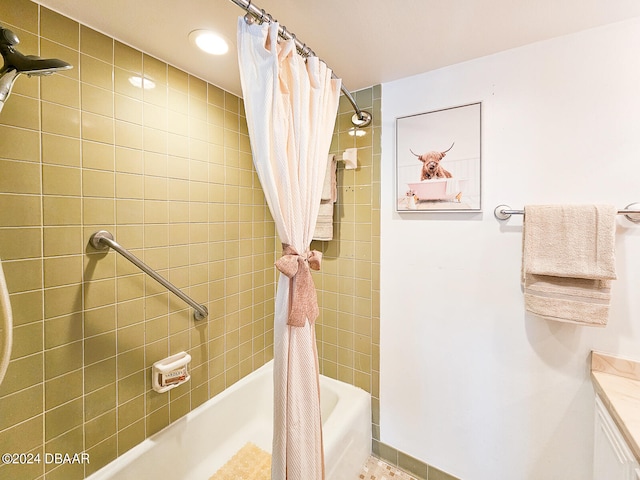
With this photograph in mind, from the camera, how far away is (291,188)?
917 millimetres

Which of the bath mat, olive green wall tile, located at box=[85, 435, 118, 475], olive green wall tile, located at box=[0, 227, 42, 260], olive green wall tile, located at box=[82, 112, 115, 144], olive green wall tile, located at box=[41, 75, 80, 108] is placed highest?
olive green wall tile, located at box=[41, 75, 80, 108]

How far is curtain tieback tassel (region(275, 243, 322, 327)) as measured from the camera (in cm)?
94

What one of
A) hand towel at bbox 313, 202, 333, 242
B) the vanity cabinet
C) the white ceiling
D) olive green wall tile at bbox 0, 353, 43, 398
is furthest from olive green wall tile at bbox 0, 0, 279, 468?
the vanity cabinet

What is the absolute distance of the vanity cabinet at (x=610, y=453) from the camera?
78 centimetres

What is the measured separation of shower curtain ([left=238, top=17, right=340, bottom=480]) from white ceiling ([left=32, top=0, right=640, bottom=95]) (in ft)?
0.78

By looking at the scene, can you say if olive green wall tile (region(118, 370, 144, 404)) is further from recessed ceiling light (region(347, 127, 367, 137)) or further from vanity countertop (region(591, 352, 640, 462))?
vanity countertop (region(591, 352, 640, 462))

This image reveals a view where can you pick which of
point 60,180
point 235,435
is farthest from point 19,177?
point 235,435

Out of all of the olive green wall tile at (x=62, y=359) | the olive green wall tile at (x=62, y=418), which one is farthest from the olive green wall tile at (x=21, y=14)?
the olive green wall tile at (x=62, y=418)

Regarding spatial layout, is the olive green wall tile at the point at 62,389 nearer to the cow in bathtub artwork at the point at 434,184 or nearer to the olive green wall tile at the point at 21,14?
→ the olive green wall tile at the point at 21,14

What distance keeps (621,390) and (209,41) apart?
2.13 meters

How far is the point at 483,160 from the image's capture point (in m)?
1.25

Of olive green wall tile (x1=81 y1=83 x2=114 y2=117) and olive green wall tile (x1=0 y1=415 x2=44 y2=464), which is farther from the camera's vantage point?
olive green wall tile (x1=81 y1=83 x2=114 y2=117)

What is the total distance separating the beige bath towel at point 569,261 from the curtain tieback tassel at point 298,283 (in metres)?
0.91

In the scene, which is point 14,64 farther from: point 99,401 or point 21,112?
point 99,401
